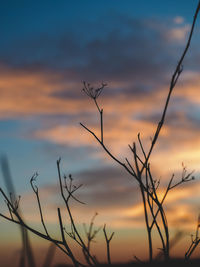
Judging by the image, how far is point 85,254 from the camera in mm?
2893

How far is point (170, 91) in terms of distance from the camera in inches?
104

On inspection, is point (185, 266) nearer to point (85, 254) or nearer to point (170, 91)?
point (85, 254)

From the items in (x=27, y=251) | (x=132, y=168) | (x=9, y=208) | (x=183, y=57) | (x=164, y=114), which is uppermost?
(x=183, y=57)

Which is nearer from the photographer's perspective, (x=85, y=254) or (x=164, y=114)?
(x=164, y=114)

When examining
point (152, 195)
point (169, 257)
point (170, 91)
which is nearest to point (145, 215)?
point (152, 195)

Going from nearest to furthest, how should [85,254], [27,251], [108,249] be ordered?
1. [27,251]
2. [85,254]
3. [108,249]

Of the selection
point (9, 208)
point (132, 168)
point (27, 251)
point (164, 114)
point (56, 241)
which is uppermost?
point (164, 114)

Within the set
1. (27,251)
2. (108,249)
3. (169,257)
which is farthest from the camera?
(108,249)

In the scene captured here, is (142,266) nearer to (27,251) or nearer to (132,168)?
(132,168)

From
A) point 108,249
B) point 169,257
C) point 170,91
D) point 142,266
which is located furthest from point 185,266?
point 170,91

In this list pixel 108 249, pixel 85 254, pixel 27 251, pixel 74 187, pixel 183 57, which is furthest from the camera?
pixel 74 187

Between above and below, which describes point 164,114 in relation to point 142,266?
above

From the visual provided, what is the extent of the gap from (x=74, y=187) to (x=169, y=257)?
1.36 meters

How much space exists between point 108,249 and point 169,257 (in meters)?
0.64
